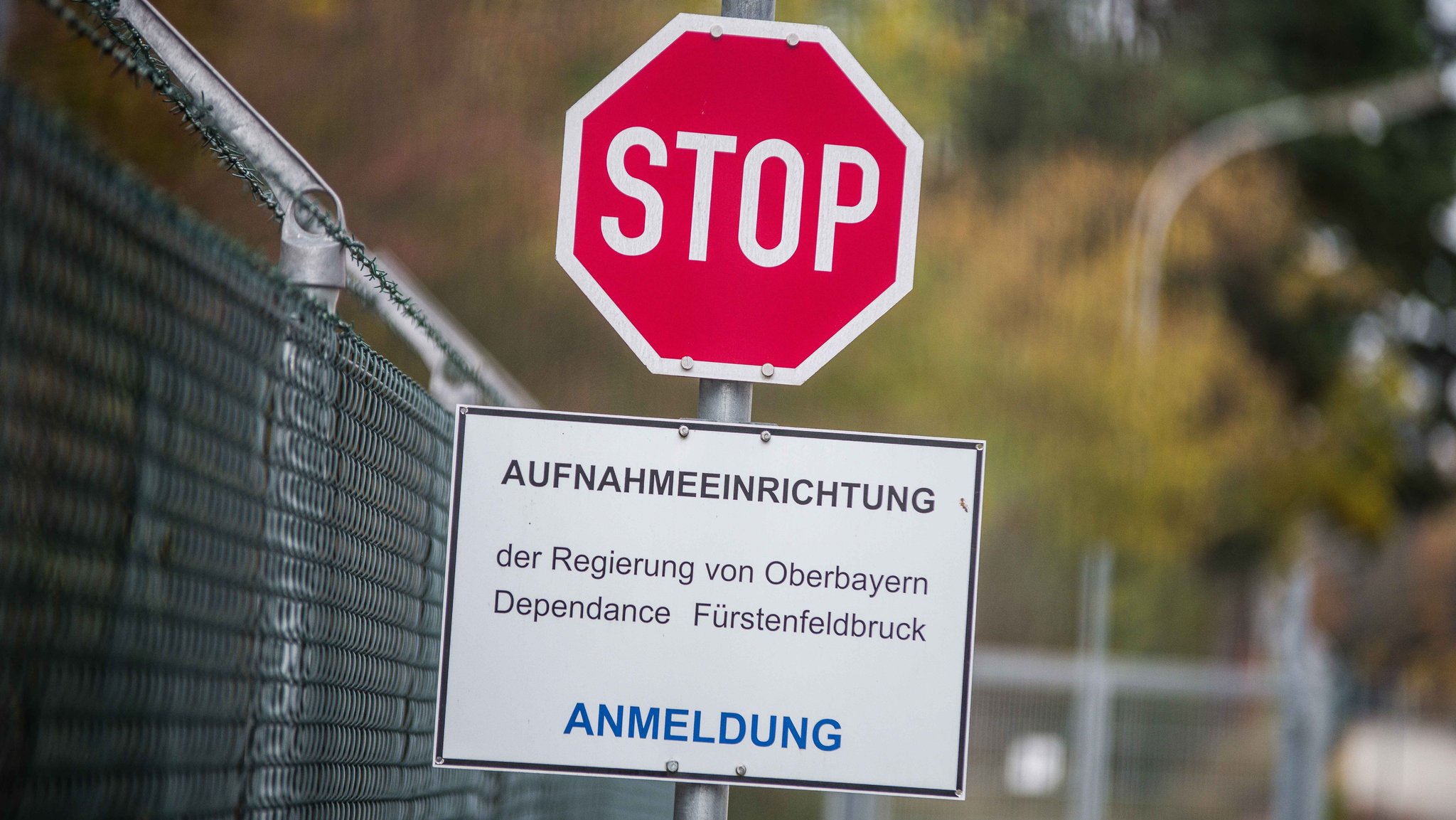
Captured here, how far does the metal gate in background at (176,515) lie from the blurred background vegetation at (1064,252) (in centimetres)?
30

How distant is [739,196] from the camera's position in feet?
9.92

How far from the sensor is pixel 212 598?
234 cm

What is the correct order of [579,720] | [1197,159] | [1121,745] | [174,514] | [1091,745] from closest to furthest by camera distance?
[174,514]
[579,720]
[1091,745]
[1121,745]
[1197,159]

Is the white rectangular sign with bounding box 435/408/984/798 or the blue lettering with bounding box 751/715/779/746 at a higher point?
the white rectangular sign with bounding box 435/408/984/798

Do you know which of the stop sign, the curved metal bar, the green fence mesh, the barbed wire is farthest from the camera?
the curved metal bar

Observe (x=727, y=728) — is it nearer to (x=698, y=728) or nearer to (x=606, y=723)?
(x=698, y=728)

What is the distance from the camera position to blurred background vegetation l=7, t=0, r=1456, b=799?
1195cm

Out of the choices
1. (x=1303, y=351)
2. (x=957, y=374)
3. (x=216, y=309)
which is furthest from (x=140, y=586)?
(x=1303, y=351)

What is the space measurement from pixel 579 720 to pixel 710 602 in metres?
0.27

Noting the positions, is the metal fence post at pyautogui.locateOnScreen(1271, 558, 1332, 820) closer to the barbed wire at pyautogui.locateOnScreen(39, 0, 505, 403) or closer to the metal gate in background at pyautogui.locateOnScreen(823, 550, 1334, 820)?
the metal gate in background at pyautogui.locateOnScreen(823, 550, 1334, 820)

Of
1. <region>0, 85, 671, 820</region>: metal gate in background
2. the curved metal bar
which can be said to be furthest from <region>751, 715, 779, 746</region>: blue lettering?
the curved metal bar

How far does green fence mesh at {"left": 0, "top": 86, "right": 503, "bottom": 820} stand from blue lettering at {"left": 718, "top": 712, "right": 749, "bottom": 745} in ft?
2.11

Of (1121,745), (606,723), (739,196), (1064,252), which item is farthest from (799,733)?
(1064,252)

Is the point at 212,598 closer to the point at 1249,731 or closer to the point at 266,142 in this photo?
the point at 266,142
